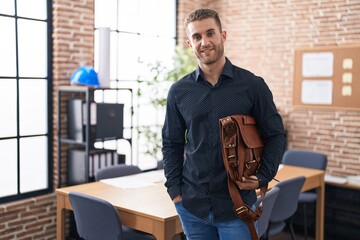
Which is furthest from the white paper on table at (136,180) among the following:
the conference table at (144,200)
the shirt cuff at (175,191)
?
the shirt cuff at (175,191)

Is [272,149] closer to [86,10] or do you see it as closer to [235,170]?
[235,170]

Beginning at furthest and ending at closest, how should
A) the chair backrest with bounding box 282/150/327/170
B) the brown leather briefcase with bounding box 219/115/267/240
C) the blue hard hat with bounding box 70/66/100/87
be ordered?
1. the chair backrest with bounding box 282/150/327/170
2. the blue hard hat with bounding box 70/66/100/87
3. the brown leather briefcase with bounding box 219/115/267/240

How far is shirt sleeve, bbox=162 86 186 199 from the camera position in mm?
2186

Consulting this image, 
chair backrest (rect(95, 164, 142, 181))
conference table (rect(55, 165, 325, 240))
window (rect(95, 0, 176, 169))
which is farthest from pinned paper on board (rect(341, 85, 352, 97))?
chair backrest (rect(95, 164, 142, 181))

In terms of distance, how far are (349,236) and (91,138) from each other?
2.87 metres

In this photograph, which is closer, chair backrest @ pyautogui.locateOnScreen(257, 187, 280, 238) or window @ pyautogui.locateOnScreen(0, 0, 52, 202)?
chair backrest @ pyautogui.locateOnScreen(257, 187, 280, 238)

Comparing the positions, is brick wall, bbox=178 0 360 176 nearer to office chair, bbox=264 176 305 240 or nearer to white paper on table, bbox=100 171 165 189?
office chair, bbox=264 176 305 240

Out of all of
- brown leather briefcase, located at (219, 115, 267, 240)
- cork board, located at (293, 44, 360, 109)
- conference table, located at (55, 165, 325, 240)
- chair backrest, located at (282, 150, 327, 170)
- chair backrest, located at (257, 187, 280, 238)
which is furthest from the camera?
cork board, located at (293, 44, 360, 109)

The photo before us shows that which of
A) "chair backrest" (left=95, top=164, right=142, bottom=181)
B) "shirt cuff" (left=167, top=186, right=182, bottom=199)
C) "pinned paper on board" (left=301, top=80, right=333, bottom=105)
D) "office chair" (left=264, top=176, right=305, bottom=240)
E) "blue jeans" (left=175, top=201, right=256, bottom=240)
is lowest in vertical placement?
"office chair" (left=264, top=176, right=305, bottom=240)

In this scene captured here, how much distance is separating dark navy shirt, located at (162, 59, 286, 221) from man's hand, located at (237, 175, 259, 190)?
3cm

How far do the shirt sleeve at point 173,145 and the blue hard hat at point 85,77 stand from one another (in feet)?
6.97

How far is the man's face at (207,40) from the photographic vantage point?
200cm

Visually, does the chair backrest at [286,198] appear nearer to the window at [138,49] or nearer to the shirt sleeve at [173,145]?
the shirt sleeve at [173,145]

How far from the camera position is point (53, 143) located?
4.43m
